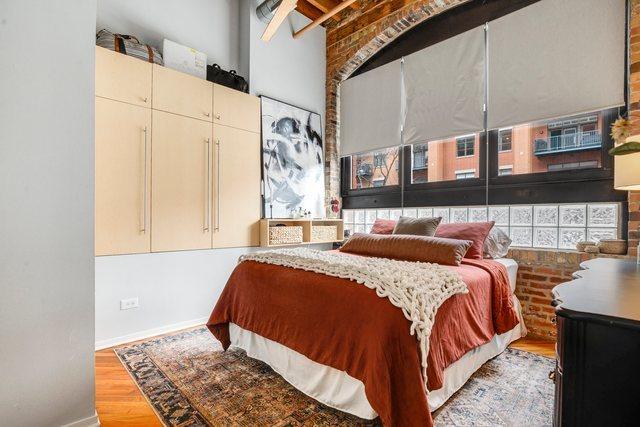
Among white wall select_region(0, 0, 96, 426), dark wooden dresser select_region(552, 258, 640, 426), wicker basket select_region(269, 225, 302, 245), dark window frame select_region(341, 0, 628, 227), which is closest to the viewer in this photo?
dark wooden dresser select_region(552, 258, 640, 426)

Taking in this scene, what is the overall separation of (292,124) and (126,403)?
3.21m

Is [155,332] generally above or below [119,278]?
below

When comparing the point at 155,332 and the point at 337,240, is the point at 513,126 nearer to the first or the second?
the point at 337,240

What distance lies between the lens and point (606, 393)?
30.0 inches

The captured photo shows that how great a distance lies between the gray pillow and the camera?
9.37 ft

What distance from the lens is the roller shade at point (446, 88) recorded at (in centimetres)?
326

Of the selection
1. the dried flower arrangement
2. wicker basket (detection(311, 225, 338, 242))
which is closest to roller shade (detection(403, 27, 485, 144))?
wicker basket (detection(311, 225, 338, 242))

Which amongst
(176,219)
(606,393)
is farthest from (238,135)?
(606,393)

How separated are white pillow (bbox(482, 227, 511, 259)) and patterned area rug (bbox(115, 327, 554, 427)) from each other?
797mm

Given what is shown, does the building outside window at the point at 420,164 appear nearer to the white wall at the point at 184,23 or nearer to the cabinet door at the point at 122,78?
the white wall at the point at 184,23

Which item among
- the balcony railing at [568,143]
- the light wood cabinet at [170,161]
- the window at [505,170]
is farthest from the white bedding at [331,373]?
the balcony railing at [568,143]

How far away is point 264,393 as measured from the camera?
6.19 ft

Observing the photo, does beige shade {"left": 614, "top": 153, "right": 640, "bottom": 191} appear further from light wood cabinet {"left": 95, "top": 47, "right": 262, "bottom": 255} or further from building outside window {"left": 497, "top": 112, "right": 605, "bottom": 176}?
light wood cabinet {"left": 95, "top": 47, "right": 262, "bottom": 255}

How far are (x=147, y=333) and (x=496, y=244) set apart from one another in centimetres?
319
